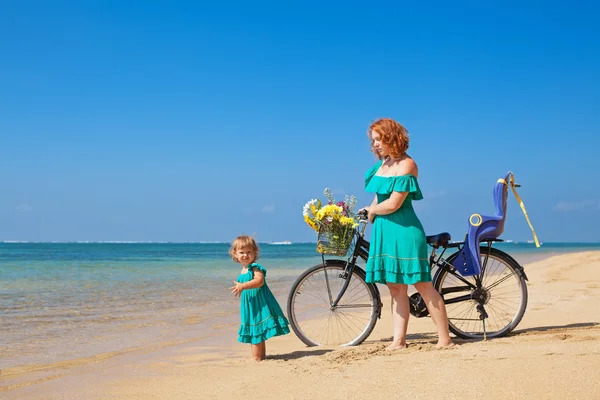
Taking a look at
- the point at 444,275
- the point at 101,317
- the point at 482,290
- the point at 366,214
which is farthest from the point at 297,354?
the point at 101,317

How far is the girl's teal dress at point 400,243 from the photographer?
4.81m

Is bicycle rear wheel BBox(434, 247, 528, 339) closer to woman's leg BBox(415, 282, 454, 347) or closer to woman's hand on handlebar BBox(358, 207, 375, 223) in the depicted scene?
woman's leg BBox(415, 282, 454, 347)

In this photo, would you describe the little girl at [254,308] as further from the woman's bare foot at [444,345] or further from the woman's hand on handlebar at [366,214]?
the woman's bare foot at [444,345]

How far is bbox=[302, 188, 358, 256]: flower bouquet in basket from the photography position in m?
5.07

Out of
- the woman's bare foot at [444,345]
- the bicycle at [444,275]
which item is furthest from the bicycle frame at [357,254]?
the woman's bare foot at [444,345]

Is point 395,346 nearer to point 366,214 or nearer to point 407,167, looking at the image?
point 366,214

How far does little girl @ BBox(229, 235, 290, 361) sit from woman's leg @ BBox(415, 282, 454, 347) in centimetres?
120

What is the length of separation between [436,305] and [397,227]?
756mm

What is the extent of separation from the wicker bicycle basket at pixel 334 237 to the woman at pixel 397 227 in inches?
9.4

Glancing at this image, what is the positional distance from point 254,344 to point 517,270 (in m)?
2.57

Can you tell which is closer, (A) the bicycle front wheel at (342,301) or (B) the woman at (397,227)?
(B) the woman at (397,227)

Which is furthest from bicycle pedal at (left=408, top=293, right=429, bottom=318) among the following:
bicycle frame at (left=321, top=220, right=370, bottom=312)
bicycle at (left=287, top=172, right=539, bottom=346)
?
bicycle frame at (left=321, top=220, right=370, bottom=312)

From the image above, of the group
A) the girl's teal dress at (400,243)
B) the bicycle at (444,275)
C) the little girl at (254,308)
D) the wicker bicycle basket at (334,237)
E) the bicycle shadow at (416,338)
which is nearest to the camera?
the little girl at (254,308)

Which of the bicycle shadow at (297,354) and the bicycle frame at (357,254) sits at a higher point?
the bicycle frame at (357,254)
